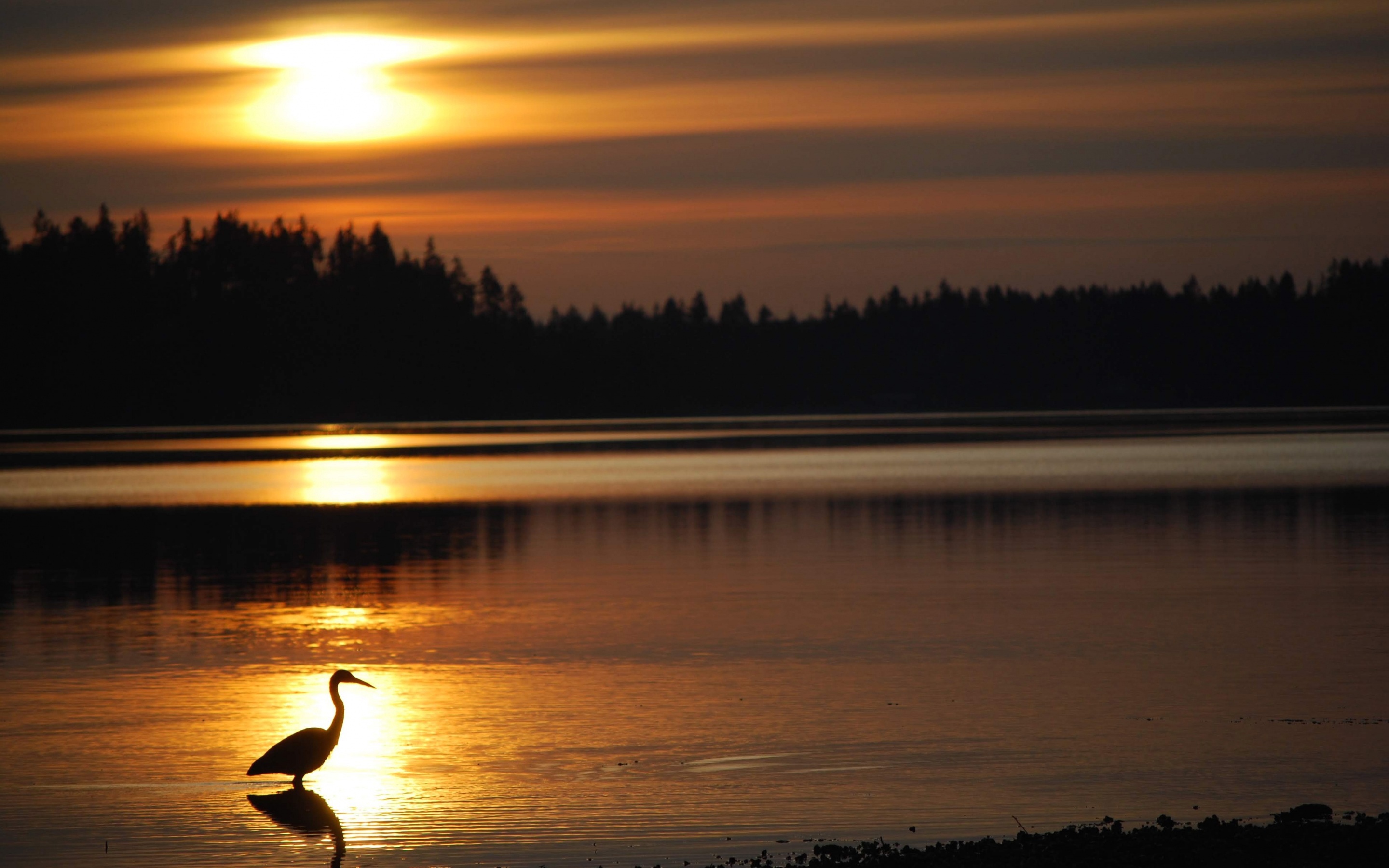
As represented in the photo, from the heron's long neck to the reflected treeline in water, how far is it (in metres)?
11.6

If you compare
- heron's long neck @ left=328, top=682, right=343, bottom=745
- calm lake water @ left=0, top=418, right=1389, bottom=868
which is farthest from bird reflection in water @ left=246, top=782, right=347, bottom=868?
heron's long neck @ left=328, top=682, right=343, bottom=745

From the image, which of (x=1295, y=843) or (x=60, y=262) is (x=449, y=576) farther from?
(x=60, y=262)

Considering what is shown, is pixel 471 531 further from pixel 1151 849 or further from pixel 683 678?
pixel 1151 849

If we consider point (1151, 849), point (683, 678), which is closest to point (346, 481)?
point (683, 678)

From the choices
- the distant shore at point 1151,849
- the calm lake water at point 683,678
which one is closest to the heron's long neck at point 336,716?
the calm lake water at point 683,678

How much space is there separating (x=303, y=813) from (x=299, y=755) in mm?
748

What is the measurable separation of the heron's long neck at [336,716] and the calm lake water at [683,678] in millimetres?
392

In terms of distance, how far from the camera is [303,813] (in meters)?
12.6

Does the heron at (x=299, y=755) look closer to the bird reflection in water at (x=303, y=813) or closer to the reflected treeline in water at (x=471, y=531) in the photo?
the bird reflection in water at (x=303, y=813)

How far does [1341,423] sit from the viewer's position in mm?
119188

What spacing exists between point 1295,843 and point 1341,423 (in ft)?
380

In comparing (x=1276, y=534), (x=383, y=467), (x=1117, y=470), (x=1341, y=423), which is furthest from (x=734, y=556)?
(x=1341, y=423)

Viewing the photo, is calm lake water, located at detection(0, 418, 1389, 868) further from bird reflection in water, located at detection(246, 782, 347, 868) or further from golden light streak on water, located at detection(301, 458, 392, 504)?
golden light streak on water, located at detection(301, 458, 392, 504)

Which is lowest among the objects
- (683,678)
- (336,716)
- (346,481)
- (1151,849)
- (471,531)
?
(346,481)
